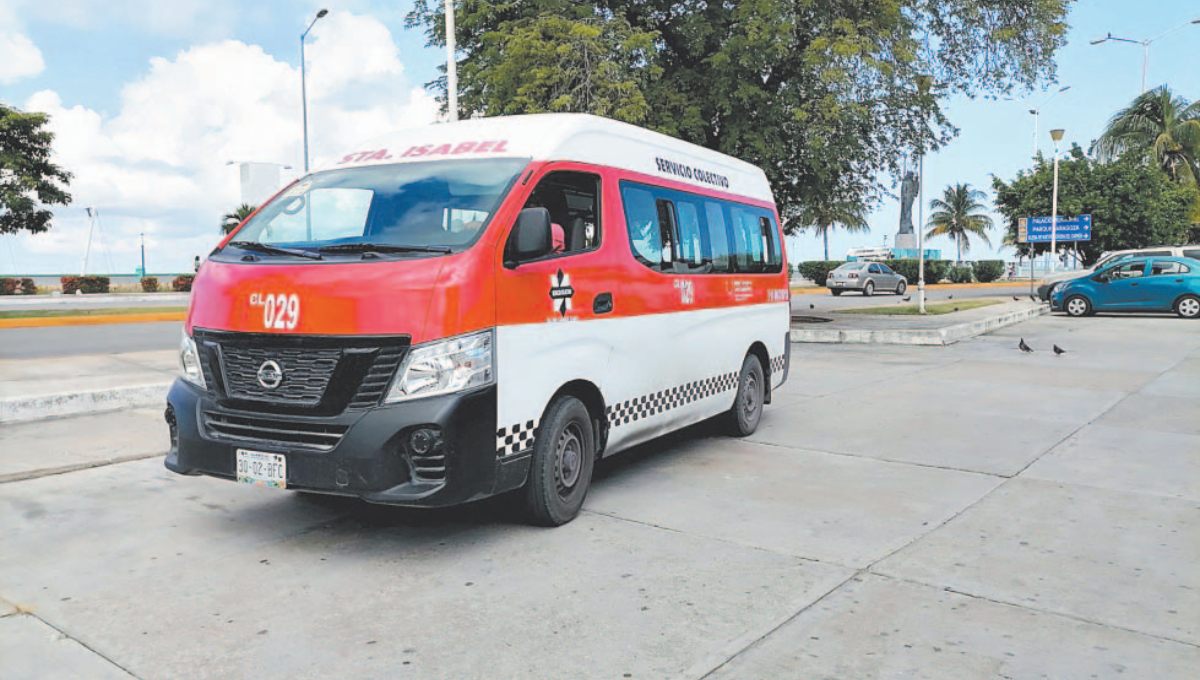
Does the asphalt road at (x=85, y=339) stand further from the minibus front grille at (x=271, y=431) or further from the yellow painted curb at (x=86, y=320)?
the minibus front grille at (x=271, y=431)

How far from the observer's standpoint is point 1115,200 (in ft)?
143

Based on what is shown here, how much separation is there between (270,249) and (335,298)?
2.78 ft

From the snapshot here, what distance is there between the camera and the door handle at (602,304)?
5.40 meters

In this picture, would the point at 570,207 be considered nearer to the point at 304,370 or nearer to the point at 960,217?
the point at 304,370

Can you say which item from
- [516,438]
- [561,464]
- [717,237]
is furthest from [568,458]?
[717,237]

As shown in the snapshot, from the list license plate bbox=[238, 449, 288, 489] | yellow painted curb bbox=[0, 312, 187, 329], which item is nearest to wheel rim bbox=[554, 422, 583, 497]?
license plate bbox=[238, 449, 288, 489]

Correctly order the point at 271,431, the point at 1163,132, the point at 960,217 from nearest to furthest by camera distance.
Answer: the point at 271,431, the point at 1163,132, the point at 960,217

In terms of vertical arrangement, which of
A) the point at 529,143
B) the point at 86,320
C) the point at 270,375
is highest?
the point at 529,143

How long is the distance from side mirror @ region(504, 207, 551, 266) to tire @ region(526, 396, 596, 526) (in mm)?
898

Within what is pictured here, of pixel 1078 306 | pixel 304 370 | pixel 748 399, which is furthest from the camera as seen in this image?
pixel 1078 306

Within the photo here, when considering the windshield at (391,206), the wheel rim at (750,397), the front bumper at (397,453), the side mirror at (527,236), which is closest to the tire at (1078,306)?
the wheel rim at (750,397)

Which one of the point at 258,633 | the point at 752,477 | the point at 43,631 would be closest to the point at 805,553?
the point at 752,477

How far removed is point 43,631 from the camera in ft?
12.1

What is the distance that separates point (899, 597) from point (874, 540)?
2.82 feet
